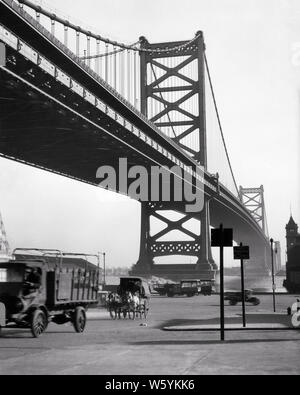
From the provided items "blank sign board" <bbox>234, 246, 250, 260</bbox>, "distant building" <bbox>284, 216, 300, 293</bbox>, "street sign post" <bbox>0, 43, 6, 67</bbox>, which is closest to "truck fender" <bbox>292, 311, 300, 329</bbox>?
"blank sign board" <bbox>234, 246, 250, 260</bbox>

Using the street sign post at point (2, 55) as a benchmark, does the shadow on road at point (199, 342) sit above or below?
below

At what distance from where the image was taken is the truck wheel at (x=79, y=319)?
18.5 m

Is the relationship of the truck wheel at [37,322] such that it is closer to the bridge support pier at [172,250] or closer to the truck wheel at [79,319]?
the truck wheel at [79,319]

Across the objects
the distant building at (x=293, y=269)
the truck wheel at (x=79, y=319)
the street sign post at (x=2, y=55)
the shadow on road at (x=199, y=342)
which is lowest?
the shadow on road at (x=199, y=342)

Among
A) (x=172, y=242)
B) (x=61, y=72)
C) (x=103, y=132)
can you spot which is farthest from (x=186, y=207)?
(x=61, y=72)

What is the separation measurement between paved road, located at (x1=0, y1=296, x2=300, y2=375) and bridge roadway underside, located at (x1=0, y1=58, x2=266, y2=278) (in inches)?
871

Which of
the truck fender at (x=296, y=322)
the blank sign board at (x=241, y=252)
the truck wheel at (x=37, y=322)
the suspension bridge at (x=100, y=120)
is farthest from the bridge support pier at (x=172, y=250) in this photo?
the truck wheel at (x=37, y=322)

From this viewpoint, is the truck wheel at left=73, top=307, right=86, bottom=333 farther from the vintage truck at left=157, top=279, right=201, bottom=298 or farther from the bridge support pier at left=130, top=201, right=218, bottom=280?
the bridge support pier at left=130, top=201, right=218, bottom=280

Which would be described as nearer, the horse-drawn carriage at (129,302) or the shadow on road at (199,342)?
the shadow on road at (199,342)

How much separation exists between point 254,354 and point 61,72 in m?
30.0

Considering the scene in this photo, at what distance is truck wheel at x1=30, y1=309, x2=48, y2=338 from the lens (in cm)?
1630

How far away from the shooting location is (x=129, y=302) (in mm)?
26750

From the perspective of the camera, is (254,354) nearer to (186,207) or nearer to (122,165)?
(122,165)

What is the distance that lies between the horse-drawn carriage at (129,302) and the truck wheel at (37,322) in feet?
30.8
